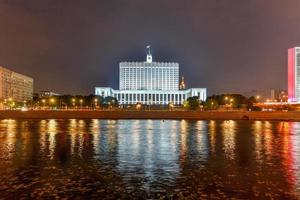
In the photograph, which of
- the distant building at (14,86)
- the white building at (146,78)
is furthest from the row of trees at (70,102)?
the white building at (146,78)

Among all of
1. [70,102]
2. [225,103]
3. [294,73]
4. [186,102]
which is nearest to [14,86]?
[70,102]

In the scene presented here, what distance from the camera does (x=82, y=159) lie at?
1576 centimetres

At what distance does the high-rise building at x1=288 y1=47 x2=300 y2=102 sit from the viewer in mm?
169450

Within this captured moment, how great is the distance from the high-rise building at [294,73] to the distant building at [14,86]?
104714 millimetres

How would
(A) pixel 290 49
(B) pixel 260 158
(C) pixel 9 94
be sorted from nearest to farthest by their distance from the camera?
(B) pixel 260 158, (C) pixel 9 94, (A) pixel 290 49

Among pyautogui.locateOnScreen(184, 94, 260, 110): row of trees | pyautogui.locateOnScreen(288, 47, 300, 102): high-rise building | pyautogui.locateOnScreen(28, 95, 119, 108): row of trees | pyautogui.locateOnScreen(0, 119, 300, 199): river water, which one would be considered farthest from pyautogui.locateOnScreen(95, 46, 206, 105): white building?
pyautogui.locateOnScreen(0, 119, 300, 199): river water

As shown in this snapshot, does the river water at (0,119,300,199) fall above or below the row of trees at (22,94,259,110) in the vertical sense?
below

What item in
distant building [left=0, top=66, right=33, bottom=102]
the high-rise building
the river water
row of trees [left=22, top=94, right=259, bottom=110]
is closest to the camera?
the river water

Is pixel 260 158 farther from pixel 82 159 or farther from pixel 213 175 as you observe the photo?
pixel 82 159

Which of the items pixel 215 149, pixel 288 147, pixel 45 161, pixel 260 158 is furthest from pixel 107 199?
→ pixel 288 147

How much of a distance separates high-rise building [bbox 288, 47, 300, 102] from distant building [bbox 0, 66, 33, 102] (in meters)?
105

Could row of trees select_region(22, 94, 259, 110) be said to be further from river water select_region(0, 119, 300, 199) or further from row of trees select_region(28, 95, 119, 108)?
river water select_region(0, 119, 300, 199)

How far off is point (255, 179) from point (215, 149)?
25.0 ft

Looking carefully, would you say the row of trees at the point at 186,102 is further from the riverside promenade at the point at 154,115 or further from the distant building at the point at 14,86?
the riverside promenade at the point at 154,115
